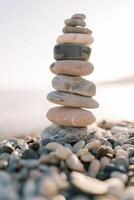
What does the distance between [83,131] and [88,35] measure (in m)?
1.29

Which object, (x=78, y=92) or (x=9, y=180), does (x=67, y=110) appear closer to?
(x=78, y=92)

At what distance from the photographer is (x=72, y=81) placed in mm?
6074

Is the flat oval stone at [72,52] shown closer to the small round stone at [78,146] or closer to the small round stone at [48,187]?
the small round stone at [78,146]

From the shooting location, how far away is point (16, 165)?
13.5 feet

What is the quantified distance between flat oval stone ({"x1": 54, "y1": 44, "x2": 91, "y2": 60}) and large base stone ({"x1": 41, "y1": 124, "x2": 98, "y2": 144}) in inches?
37.3

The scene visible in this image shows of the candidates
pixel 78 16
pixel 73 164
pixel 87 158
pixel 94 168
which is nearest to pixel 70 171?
pixel 73 164

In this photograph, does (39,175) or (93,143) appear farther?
(93,143)

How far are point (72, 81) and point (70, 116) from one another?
1.52ft

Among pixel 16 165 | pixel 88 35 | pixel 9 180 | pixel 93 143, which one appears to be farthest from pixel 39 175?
pixel 88 35

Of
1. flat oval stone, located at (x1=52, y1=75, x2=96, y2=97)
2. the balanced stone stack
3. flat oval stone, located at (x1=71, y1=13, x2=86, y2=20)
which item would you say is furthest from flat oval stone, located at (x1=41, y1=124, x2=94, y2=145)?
flat oval stone, located at (x1=71, y1=13, x2=86, y2=20)

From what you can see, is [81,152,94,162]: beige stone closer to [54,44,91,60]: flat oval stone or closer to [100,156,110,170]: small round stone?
[100,156,110,170]: small round stone

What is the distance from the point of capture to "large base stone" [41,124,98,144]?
19.9ft

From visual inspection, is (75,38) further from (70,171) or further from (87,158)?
(70,171)

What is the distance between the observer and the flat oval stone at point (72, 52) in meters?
6.08
